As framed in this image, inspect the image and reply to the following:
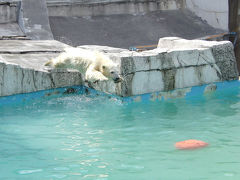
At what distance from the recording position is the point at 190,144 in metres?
4.38

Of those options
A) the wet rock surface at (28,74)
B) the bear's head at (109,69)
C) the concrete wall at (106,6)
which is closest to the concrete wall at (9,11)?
the concrete wall at (106,6)

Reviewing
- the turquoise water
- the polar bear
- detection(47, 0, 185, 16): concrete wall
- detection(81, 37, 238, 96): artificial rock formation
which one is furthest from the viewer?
detection(47, 0, 185, 16): concrete wall

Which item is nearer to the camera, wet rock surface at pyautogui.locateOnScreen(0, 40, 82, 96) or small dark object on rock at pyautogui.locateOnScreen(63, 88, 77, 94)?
wet rock surface at pyautogui.locateOnScreen(0, 40, 82, 96)

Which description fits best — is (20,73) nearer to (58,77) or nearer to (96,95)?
(58,77)

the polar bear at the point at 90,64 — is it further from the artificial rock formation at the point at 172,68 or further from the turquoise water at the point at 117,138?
the turquoise water at the point at 117,138

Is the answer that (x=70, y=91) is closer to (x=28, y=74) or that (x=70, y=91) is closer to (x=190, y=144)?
(x=28, y=74)

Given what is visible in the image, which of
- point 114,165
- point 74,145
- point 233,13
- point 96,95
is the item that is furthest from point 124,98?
point 233,13

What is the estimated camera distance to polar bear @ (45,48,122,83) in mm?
6445

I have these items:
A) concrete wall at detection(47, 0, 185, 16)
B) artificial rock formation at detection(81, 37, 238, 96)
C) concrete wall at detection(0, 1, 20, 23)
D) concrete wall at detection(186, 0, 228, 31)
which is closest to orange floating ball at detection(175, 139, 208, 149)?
artificial rock formation at detection(81, 37, 238, 96)

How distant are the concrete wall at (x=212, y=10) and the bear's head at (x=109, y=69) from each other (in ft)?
34.3

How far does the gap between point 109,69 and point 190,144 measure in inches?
97.8

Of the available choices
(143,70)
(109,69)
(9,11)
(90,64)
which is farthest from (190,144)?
(9,11)

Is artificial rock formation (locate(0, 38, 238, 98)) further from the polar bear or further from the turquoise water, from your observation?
the turquoise water

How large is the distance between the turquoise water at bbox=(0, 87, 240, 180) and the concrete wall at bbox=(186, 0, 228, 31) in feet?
31.2
